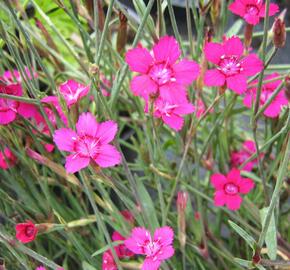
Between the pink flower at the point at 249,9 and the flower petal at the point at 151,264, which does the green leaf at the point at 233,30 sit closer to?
the pink flower at the point at 249,9

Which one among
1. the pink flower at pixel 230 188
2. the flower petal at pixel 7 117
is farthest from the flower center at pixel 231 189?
the flower petal at pixel 7 117

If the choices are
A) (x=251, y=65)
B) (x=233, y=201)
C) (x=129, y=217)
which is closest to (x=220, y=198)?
(x=233, y=201)

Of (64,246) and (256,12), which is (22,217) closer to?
(64,246)

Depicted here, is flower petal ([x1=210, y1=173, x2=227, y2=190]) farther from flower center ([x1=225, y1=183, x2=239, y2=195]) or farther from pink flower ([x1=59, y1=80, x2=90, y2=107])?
pink flower ([x1=59, y1=80, x2=90, y2=107])

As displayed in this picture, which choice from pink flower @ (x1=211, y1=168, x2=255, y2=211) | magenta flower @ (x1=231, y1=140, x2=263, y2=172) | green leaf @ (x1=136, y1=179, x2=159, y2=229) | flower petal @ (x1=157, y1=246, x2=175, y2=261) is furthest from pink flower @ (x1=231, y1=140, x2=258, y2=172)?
flower petal @ (x1=157, y1=246, x2=175, y2=261)

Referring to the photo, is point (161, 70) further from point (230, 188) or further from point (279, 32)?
point (230, 188)

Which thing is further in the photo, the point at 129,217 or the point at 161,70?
the point at 129,217
